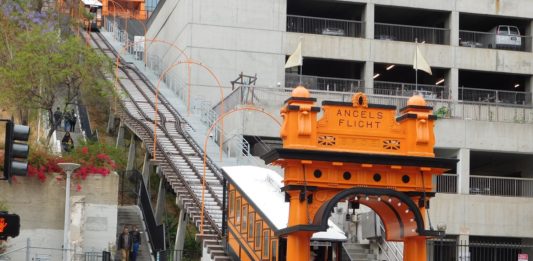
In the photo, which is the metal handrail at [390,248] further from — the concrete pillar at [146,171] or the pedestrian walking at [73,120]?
the pedestrian walking at [73,120]

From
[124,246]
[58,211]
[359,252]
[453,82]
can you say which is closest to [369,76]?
[453,82]

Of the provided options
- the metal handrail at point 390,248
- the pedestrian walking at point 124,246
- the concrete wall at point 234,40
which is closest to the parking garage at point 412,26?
the concrete wall at point 234,40

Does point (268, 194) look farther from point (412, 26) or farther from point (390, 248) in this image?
point (412, 26)

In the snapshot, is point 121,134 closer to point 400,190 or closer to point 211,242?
point 211,242

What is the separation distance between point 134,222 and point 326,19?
23.0 meters

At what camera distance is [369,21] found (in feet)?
209

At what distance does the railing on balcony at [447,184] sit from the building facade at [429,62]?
0.06m

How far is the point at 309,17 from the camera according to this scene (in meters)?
63.6

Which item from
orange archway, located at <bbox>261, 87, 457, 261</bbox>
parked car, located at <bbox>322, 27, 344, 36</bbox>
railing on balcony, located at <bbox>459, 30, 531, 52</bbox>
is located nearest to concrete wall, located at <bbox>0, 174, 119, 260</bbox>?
orange archway, located at <bbox>261, 87, 457, 261</bbox>

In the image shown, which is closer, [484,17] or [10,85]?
[10,85]

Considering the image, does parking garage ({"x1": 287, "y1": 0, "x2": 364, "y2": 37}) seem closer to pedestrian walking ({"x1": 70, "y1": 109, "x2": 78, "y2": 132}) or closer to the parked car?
the parked car

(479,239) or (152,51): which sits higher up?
(152,51)

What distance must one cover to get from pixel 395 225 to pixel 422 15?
132 ft

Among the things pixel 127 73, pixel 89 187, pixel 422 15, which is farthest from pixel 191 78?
pixel 89 187
